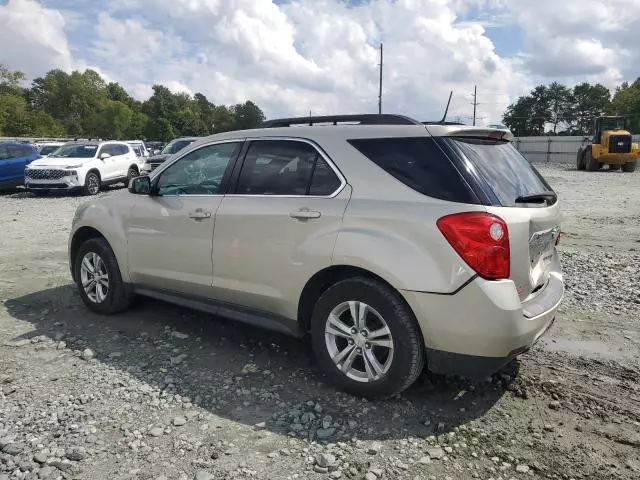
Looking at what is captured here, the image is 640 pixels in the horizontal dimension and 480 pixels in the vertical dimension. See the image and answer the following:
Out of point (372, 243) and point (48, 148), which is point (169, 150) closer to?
point (48, 148)

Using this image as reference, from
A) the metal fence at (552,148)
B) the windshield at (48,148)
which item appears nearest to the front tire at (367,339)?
the windshield at (48,148)

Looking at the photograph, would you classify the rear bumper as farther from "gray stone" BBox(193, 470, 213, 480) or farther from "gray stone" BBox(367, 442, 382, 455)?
"gray stone" BBox(193, 470, 213, 480)

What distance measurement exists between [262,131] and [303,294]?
1.37m

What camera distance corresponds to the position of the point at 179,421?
3289 millimetres

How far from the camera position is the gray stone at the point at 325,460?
286cm

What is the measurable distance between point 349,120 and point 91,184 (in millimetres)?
15716

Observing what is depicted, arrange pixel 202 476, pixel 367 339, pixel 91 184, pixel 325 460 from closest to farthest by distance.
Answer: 1. pixel 202 476
2. pixel 325 460
3. pixel 367 339
4. pixel 91 184

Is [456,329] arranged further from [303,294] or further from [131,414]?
[131,414]

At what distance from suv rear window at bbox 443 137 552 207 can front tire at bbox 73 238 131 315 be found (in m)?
3.36

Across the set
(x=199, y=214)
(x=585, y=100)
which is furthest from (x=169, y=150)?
(x=585, y=100)

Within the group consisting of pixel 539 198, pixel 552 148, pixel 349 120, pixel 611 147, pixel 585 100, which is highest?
pixel 585 100

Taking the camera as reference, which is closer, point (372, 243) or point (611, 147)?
point (372, 243)

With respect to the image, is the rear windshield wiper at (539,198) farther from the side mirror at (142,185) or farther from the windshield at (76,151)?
the windshield at (76,151)

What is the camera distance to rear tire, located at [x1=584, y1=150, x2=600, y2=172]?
29509 mm
